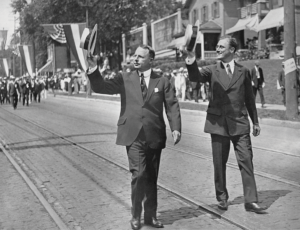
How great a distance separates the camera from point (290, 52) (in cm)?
1719

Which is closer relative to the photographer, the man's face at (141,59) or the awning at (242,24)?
the man's face at (141,59)

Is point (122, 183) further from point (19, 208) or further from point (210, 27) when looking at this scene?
point (210, 27)

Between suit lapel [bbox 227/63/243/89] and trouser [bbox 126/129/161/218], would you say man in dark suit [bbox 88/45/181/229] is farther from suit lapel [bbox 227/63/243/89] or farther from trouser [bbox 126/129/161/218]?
suit lapel [bbox 227/63/243/89]

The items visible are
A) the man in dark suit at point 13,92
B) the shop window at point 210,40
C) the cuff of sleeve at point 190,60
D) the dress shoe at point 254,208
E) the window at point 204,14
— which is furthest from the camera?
the window at point 204,14

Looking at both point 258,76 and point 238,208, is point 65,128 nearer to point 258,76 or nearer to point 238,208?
point 258,76

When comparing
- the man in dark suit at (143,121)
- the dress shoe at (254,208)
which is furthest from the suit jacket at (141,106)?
the dress shoe at (254,208)

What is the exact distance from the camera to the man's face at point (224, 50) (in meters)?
6.25

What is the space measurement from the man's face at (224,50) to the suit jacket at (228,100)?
12 centimetres

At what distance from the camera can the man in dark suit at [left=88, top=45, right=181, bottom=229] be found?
553 centimetres

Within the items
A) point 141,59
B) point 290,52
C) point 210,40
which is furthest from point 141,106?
point 210,40

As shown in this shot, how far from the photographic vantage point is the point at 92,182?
8125 mm

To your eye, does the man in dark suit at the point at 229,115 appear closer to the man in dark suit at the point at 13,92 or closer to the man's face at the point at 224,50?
the man's face at the point at 224,50

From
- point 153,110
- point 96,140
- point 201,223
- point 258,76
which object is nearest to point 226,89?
point 153,110

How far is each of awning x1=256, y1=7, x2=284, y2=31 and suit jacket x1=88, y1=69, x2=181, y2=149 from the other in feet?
102
